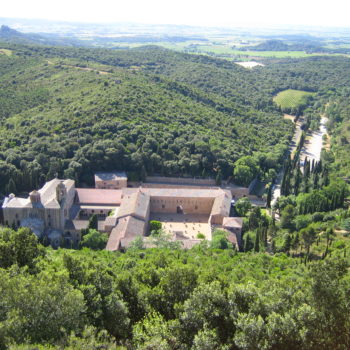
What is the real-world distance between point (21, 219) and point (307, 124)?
86.9 meters

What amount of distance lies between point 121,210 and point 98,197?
21.8ft

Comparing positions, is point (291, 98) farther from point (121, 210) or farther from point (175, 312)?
point (175, 312)

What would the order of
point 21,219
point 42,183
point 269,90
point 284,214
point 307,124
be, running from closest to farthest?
point 21,219 < point 284,214 < point 42,183 < point 307,124 < point 269,90

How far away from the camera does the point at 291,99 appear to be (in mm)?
141750

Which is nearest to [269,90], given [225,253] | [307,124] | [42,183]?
[307,124]

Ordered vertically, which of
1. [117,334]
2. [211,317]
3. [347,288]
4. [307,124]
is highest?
[347,288]

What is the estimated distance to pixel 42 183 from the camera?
67.0 metres

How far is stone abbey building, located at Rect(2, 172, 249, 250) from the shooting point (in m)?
52.2

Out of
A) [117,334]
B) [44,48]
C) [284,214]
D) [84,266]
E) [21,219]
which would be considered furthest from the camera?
[44,48]

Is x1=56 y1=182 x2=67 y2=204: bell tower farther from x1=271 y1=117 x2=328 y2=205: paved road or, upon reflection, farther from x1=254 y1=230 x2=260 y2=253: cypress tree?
x1=271 y1=117 x2=328 y2=205: paved road

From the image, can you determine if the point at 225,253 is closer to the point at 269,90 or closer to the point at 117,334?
the point at 117,334

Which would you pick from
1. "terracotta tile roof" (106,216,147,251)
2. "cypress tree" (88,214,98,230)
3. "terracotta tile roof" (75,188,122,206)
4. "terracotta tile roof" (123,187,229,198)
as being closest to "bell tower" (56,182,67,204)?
"cypress tree" (88,214,98,230)

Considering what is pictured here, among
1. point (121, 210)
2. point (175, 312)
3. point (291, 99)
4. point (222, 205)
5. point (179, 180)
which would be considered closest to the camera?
point (175, 312)

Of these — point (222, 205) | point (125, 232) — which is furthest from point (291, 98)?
point (125, 232)
